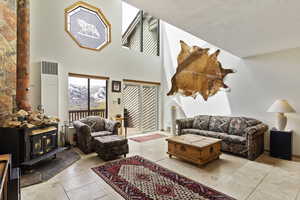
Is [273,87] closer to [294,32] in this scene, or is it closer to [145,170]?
[294,32]

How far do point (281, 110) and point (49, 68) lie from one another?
18.5 ft

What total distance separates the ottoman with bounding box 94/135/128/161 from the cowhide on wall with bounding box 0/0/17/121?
6.18 ft

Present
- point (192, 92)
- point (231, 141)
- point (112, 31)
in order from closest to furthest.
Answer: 1. point (231, 141)
2. point (112, 31)
3. point (192, 92)

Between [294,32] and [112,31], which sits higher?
[112,31]

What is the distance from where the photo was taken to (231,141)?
12.4 ft

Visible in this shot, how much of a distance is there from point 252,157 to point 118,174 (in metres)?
2.96

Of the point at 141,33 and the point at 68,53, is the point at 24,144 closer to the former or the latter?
A: the point at 68,53

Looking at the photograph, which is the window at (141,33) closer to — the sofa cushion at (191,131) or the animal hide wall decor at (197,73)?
the animal hide wall decor at (197,73)

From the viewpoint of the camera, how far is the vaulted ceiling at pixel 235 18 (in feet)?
6.15

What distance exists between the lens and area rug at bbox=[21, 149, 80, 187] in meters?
2.57

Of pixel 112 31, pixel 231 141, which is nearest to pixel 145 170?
pixel 231 141

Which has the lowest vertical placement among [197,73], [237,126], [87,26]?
[237,126]

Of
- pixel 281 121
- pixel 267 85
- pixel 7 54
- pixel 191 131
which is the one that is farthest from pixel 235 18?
pixel 7 54

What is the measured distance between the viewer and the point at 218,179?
264cm
